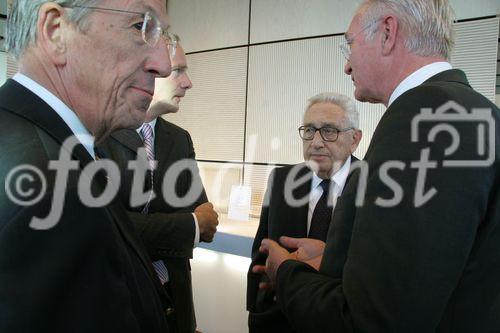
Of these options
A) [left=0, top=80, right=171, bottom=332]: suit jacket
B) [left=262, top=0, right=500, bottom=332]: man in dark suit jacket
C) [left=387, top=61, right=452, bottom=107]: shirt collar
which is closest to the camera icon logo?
[left=262, top=0, right=500, bottom=332]: man in dark suit jacket

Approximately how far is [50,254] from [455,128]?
728 mm

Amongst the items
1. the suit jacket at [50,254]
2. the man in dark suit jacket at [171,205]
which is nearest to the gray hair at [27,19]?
the suit jacket at [50,254]

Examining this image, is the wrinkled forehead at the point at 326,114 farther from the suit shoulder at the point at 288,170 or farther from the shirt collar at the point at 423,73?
the shirt collar at the point at 423,73

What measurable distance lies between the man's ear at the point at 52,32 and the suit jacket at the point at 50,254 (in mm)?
130

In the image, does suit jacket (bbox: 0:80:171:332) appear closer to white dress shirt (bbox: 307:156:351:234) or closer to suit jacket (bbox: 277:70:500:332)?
suit jacket (bbox: 277:70:500:332)

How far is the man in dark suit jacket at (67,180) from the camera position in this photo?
511 mm

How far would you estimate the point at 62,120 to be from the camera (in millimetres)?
691

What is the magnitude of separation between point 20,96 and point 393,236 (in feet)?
2.30

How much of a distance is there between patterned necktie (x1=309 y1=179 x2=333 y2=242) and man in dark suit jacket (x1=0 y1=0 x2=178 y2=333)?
0.93m

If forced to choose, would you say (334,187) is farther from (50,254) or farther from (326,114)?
(50,254)

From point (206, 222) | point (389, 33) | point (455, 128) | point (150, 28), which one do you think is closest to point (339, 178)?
point (206, 222)

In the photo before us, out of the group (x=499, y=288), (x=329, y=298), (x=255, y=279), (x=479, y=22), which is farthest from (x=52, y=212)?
(x=479, y=22)

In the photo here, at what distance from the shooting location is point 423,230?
0.74m

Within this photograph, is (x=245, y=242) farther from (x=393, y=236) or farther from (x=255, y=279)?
(x=393, y=236)
